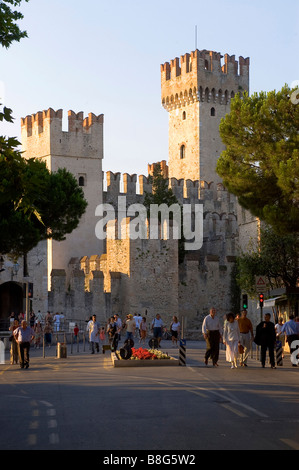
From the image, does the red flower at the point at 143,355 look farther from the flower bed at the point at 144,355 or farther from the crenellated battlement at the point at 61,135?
the crenellated battlement at the point at 61,135

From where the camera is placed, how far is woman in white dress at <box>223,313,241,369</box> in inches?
896

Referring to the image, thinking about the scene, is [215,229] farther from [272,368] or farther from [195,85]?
[272,368]

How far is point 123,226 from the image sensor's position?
52281mm

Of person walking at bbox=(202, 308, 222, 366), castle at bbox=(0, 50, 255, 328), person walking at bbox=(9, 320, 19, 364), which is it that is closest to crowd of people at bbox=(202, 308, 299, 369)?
person walking at bbox=(202, 308, 222, 366)

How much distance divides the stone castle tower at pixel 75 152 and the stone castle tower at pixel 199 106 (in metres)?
15.0

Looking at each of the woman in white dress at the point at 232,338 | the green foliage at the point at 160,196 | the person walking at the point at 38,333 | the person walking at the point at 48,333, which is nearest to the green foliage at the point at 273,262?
the person walking at the point at 48,333

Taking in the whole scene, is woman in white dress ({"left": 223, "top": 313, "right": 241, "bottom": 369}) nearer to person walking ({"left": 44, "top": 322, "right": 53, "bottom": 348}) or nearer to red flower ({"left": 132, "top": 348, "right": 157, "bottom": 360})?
red flower ({"left": 132, "top": 348, "right": 157, "bottom": 360})

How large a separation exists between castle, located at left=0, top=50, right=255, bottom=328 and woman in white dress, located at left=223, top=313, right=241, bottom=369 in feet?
75.0

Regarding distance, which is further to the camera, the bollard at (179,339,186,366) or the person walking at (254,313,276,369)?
the bollard at (179,339,186,366)

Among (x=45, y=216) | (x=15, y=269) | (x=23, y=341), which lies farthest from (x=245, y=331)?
(x=15, y=269)

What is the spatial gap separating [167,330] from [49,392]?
33.5 meters

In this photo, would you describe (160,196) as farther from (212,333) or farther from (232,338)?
(232,338)

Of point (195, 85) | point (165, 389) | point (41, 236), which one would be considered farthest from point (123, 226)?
point (165, 389)

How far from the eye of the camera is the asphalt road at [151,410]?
990cm
